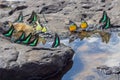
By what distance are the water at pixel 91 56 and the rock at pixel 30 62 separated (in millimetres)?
349

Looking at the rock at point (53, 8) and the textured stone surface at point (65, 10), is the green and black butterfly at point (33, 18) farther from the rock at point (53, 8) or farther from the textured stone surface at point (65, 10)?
the rock at point (53, 8)

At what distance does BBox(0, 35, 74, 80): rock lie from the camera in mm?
8211

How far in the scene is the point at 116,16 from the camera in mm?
12602

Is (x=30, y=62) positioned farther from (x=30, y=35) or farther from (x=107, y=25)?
(x=107, y=25)

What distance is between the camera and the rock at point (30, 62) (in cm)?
821

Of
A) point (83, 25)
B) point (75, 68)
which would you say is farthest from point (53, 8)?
point (75, 68)

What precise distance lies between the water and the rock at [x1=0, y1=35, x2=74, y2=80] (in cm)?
35

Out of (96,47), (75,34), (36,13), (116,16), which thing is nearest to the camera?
(96,47)

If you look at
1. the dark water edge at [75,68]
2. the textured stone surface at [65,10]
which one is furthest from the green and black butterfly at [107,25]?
the dark water edge at [75,68]

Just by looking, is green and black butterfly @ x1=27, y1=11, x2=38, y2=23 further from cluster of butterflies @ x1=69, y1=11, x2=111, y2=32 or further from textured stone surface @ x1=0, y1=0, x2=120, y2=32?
cluster of butterflies @ x1=69, y1=11, x2=111, y2=32

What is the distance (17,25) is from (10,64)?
4.10 metres

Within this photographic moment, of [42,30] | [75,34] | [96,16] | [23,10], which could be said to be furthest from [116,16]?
[23,10]

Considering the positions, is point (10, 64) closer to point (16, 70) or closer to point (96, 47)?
point (16, 70)

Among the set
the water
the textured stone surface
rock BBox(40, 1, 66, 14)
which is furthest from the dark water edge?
rock BBox(40, 1, 66, 14)
